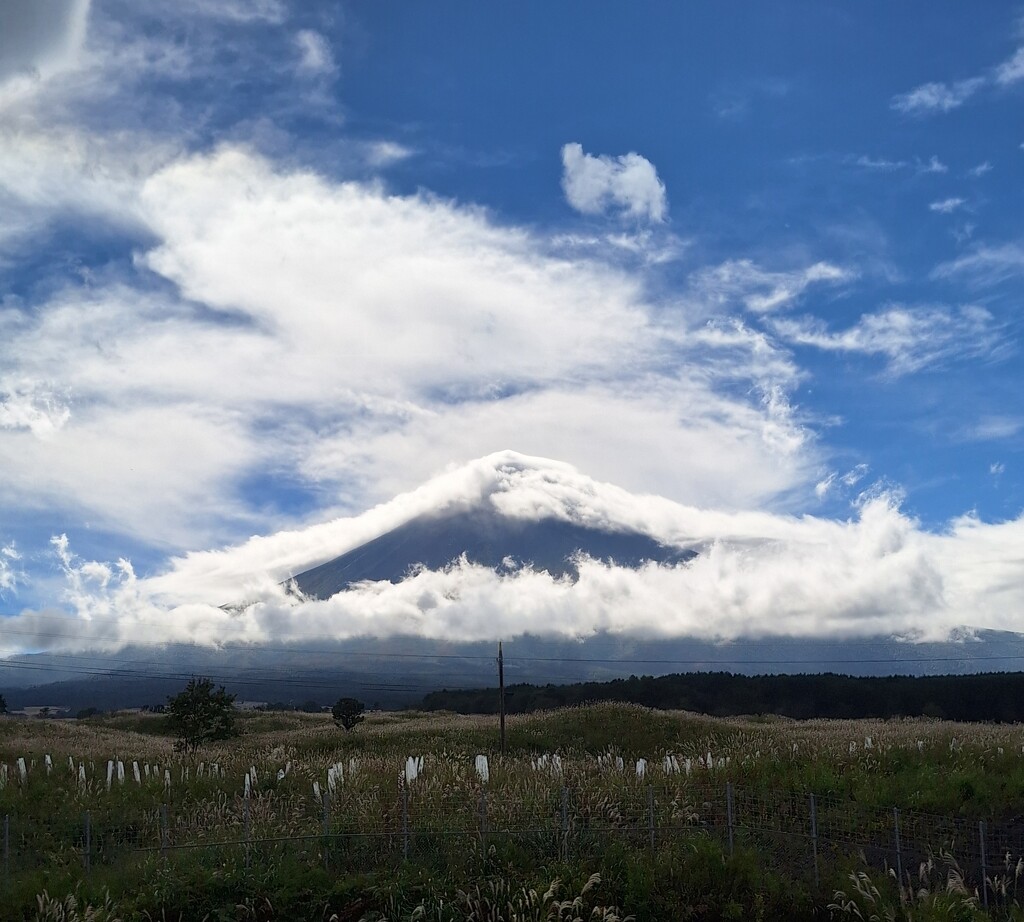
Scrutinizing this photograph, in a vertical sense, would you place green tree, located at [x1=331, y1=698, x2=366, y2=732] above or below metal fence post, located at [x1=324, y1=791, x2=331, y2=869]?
below

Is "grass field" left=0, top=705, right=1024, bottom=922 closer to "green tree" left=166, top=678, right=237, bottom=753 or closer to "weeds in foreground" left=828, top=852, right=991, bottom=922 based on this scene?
"weeds in foreground" left=828, top=852, right=991, bottom=922

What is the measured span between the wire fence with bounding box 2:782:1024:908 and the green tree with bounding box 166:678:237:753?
980 inches

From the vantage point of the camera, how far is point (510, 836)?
18.4m

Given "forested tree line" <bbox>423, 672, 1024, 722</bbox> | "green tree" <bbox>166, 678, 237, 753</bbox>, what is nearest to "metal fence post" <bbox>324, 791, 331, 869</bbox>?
"green tree" <bbox>166, 678, 237, 753</bbox>

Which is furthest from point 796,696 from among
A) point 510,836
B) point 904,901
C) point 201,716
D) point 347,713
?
point 904,901

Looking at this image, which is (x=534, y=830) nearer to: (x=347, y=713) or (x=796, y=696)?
(x=347, y=713)

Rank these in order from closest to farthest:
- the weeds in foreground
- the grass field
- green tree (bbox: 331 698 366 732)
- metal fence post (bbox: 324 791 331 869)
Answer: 1. the weeds in foreground
2. the grass field
3. metal fence post (bbox: 324 791 331 869)
4. green tree (bbox: 331 698 366 732)

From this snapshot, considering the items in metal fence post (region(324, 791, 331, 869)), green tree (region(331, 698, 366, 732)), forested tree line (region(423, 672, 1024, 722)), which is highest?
metal fence post (region(324, 791, 331, 869))

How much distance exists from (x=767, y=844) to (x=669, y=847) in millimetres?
3122

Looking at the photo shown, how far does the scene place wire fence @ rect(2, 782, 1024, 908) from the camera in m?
18.1

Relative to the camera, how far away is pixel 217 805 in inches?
917

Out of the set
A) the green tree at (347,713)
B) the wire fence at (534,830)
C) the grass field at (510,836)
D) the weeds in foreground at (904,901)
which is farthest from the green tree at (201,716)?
the weeds in foreground at (904,901)

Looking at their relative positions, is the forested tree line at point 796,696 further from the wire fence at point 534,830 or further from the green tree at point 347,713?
the wire fence at point 534,830

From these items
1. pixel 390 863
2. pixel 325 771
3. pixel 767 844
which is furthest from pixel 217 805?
pixel 767 844
